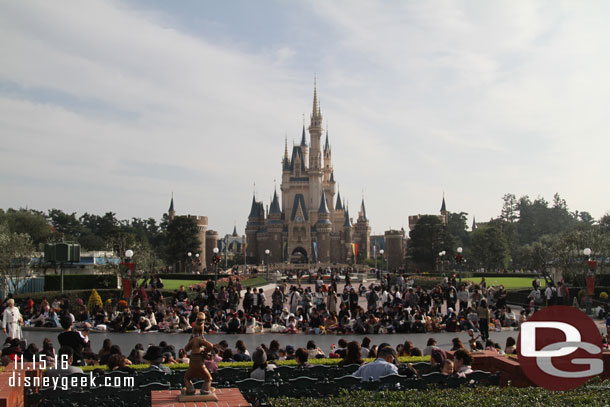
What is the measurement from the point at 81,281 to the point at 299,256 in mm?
67819

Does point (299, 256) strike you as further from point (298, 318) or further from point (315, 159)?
point (298, 318)

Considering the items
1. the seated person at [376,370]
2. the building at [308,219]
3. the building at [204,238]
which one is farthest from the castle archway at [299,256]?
the seated person at [376,370]

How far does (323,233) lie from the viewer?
9494 centimetres

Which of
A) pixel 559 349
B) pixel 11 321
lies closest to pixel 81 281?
pixel 11 321

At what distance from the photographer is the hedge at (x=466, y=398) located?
6352 mm

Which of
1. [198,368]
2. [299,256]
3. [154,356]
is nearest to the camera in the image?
[198,368]

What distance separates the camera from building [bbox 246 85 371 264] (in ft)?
314

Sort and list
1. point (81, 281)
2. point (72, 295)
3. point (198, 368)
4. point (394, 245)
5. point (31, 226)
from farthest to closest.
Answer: point (394, 245) < point (31, 226) < point (81, 281) < point (72, 295) < point (198, 368)

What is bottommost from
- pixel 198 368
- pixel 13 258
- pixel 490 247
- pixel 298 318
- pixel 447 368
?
pixel 298 318

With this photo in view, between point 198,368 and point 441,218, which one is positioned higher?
point 441,218

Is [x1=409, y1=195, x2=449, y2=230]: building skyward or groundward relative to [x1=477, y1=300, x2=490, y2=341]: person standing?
skyward

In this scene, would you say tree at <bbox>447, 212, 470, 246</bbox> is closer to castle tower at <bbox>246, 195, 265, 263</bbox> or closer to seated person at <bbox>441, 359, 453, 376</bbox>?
castle tower at <bbox>246, 195, 265, 263</bbox>

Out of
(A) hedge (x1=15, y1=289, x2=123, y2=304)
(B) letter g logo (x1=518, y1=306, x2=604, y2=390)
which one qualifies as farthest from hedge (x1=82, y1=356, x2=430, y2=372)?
(A) hedge (x1=15, y1=289, x2=123, y2=304)

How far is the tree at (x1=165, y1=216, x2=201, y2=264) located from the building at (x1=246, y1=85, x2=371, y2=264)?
80.6 ft
